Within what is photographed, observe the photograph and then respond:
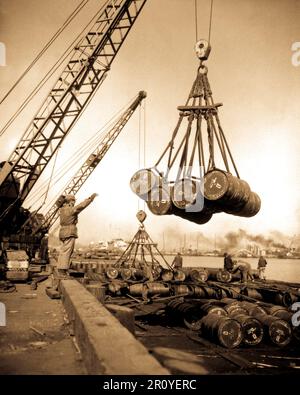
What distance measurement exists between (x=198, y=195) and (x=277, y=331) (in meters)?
4.02

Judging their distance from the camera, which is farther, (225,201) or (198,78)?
(198,78)

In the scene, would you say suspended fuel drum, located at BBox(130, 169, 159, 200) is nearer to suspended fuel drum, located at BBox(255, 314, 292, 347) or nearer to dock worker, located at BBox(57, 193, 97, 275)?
dock worker, located at BBox(57, 193, 97, 275)

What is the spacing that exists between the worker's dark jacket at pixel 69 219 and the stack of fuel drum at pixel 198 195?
5.28ft

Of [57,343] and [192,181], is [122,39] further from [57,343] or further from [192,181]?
[57,343]

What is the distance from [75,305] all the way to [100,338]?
1848 millimetres

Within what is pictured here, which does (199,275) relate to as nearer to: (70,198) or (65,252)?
(65,252)

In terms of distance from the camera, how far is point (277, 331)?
8.14 m

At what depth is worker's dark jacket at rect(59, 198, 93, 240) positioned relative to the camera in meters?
8.92

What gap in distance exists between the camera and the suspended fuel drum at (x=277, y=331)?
8117 millimetres

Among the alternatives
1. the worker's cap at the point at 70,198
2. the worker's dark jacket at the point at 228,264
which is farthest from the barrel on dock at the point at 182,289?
the worker's dark jacket at the point at 228,264

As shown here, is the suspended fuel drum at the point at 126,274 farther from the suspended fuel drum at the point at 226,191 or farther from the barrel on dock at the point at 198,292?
the suspended fuel drum at the point at 226,191

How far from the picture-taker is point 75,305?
199 inches
